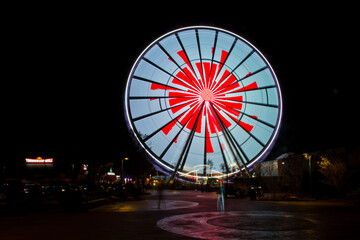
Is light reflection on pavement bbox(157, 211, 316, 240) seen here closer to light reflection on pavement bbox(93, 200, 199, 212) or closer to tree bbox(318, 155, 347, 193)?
light reflection on pavement bbox(93, 200, 199, 212)

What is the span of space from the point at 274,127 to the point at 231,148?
5.30 meters

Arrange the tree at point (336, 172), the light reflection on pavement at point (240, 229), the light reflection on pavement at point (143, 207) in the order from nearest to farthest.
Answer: the light reflection on pavement at point (240, 229) < the light reflection on pavement at point (143, 207) < the tree at point (336, 172)

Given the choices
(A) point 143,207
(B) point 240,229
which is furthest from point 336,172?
(B) point 240,229

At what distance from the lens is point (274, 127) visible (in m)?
34.9

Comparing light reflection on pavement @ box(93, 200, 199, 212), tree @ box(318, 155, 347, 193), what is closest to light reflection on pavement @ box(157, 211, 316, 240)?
light reflection on pavement @ box(93, 200, 199, 212)

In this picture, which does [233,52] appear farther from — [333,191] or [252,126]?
[333,191]

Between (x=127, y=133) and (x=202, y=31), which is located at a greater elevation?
(x=202, y=31)

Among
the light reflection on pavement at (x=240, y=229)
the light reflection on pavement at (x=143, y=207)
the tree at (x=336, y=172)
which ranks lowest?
the light reflection on pavement at (x=240, y=229)

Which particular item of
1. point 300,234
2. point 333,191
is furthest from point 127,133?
point 300,234

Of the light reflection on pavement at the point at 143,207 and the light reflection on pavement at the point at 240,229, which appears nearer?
the light reflection on pavement at the point at 240,229

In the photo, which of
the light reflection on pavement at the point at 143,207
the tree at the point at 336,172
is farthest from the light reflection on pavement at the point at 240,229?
the tree at the point at 336,172

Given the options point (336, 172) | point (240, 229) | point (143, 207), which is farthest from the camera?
point (336, 172)

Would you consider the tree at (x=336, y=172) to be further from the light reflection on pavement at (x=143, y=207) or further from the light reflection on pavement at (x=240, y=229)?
the light reflection on pavement at (x=240, y=229)

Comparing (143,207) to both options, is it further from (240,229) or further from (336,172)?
(336,172)
